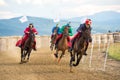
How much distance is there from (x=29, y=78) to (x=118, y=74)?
4.37m

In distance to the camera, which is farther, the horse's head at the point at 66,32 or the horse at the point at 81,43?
the horse's head at the point at 66,32

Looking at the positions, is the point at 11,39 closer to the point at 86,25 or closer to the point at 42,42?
the point at 42,42

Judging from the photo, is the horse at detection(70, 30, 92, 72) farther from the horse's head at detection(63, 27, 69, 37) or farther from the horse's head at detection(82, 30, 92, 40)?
the horse's head at detection(63, 27, 69, 37)

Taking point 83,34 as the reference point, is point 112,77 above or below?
below

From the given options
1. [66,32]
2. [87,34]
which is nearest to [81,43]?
[87,34]

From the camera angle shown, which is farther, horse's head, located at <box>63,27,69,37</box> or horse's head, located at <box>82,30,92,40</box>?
horse's head, located at <box>63,27,69,37</box>

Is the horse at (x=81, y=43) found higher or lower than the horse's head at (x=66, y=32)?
lower

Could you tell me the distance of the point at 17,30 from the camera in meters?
66.0

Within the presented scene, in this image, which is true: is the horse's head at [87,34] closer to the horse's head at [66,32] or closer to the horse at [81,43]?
the horse at [81,43]

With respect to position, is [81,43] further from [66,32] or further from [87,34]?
[66,32]

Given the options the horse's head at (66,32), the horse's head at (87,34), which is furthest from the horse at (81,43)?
the horse's head at (66,32)

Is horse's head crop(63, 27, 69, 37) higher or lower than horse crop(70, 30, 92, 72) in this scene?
higher

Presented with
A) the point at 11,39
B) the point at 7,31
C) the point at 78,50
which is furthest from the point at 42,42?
the point at 78,50

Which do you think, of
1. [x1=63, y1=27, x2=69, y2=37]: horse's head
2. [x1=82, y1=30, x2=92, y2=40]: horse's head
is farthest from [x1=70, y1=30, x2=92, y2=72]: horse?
[x1=63, y1=27, x2=69, y2=37]: horse's head
